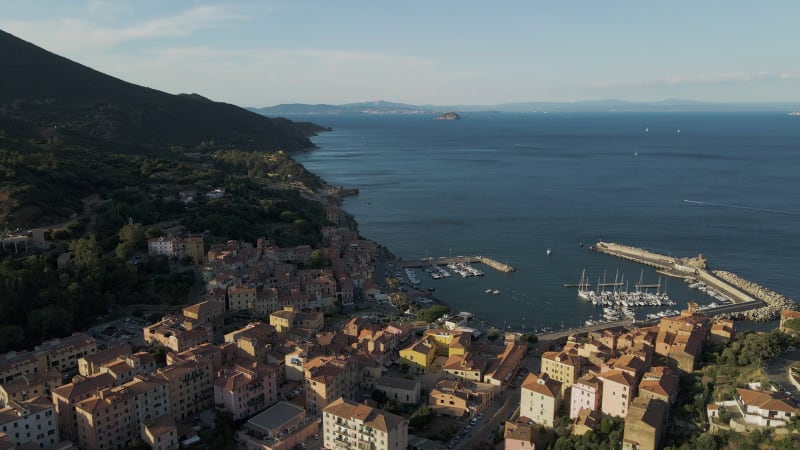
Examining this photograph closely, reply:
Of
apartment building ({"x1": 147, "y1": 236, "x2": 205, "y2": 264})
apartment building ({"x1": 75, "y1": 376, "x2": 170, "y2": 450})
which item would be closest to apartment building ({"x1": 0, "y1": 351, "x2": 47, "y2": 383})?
apartment building ({"x1": 75, "y1": 376, "x2": 170, "y2": 450})

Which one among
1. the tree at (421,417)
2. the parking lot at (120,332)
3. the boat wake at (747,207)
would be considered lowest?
the tree at (421,417)

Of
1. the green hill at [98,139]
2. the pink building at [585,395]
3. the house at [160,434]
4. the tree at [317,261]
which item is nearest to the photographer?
the house at [160,434]


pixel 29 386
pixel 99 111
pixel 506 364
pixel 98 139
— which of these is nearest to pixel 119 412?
pixel 29 386

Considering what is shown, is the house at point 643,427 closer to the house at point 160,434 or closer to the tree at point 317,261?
the house at point 160,434

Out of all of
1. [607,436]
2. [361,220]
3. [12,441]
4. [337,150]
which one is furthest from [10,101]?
[607,436]


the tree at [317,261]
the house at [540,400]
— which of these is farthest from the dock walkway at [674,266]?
the tree at [317,261]

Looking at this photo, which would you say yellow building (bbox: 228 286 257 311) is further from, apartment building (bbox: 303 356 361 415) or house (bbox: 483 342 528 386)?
house (bbox: 483 342 528 386)
